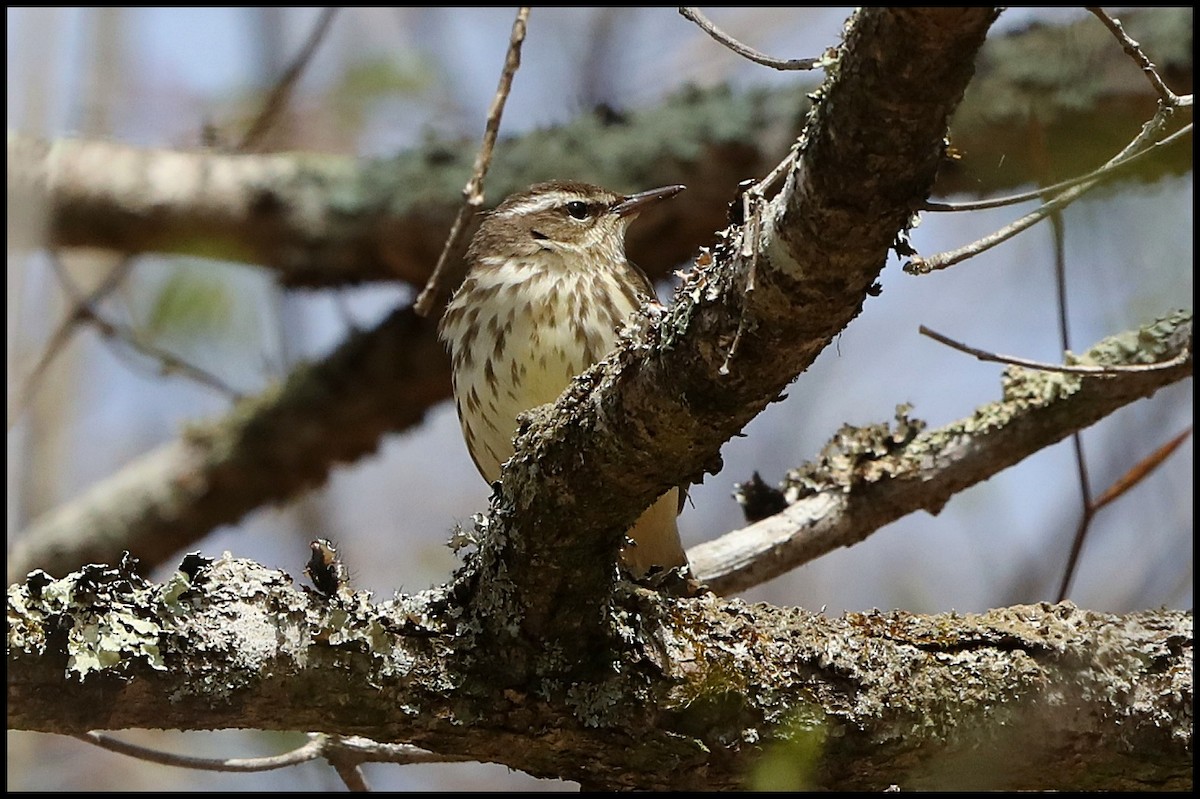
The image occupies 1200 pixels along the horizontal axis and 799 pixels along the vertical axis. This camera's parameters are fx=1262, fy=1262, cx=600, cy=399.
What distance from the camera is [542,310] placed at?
14.3 feet

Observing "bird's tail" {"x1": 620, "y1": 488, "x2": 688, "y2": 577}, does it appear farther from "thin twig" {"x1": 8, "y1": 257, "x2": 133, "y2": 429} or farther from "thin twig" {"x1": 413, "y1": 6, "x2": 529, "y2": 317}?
"thin twig" {"x1": 8, "y1": 257, "x2": 133, "y2": 429}

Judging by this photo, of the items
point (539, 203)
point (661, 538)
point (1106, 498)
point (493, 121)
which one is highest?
point (539, 203)

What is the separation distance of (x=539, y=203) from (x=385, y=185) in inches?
35.6

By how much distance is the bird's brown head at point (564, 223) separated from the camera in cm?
495

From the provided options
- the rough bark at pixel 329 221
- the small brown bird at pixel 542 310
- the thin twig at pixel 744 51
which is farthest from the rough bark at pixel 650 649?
the rough bark at pixel 329 221

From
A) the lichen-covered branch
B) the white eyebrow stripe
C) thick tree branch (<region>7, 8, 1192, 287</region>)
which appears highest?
thick tree branch (<region>7, 8, 1192, 287</region>)

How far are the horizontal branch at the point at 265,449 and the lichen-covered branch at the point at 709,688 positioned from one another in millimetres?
3221

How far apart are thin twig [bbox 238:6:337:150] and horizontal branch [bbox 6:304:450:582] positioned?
1080 millimetres

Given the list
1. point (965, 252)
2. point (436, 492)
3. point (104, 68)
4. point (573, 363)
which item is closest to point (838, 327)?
point (965, 252)

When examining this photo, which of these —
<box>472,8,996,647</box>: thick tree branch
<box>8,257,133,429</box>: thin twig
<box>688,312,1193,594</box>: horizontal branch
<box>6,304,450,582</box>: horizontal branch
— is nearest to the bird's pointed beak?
<box>6,304,450,582</box>: horizontal branch

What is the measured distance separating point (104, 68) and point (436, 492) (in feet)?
18.9

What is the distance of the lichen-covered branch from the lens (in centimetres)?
250

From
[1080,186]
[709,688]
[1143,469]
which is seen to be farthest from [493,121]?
[1143,469]

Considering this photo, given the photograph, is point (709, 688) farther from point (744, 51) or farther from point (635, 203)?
point (635, 203)
